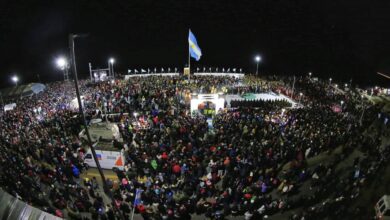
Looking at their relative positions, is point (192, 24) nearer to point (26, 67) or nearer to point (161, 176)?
point (26, 67)

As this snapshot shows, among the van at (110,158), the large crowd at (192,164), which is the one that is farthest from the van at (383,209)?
the van at (110,158)

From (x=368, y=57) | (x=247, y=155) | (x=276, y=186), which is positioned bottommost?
(x=276, y=186)

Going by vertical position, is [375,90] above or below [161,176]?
above

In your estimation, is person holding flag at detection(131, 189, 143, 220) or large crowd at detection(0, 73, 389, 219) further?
person holding flag at detection(131, 189, 143, 220)

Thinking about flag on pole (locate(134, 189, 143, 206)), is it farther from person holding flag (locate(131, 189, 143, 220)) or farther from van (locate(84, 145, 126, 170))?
van (locate(84, 145, 126, 170))

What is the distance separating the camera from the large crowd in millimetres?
9625

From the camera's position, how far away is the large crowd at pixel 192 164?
9625mm

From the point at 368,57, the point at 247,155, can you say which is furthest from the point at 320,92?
the point at 368,57

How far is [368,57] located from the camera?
76875 millimetres

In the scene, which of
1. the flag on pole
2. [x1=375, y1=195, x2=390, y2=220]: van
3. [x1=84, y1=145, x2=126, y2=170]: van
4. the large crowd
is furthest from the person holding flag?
[x1=375, y1=195, x2=390, y2=220]: van

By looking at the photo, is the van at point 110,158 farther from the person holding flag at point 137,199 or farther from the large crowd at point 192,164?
the person holding flag at point 137,199

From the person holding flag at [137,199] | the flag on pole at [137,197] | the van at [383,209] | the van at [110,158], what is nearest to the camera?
the van at [383,209]

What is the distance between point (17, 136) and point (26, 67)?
2538 inches

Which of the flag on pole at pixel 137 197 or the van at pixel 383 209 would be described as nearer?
the van at pixel 383 209
